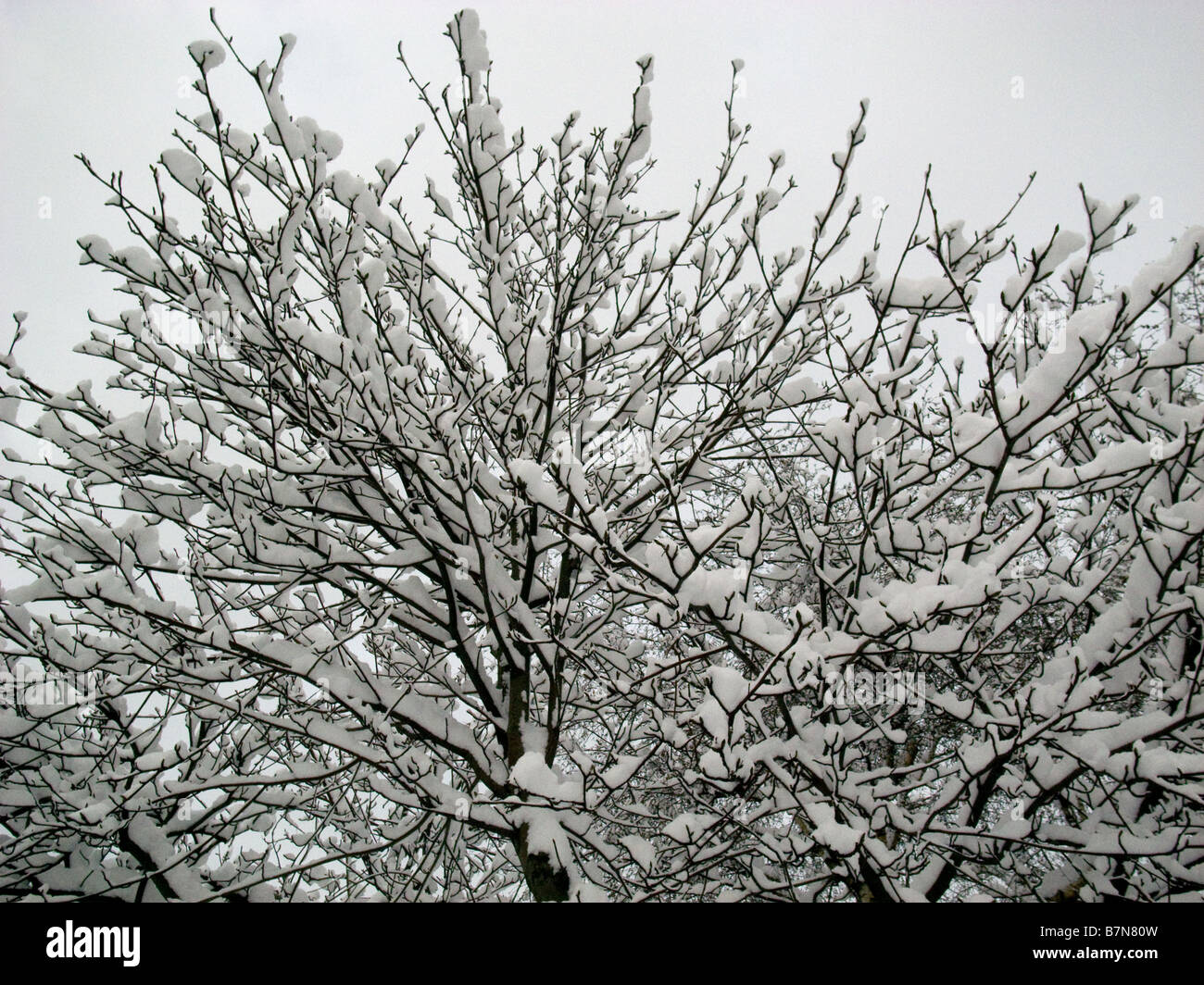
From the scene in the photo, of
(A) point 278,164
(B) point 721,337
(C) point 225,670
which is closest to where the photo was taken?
(C) point 225,670

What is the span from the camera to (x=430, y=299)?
3.61 meters

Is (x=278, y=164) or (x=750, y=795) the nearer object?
(x=750, y=795)

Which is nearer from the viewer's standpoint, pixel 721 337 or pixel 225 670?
pixel 225 670
